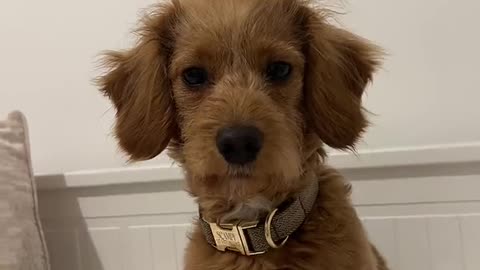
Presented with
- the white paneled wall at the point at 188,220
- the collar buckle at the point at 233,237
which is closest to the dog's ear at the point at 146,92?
the collar buckle at the point at 233,237

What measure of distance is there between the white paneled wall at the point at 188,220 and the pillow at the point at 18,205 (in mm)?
134

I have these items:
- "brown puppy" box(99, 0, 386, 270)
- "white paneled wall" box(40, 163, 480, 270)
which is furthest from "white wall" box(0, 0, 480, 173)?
"brown puppy" box(99, 0, 386, 270)

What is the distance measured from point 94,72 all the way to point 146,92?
68 centimetres

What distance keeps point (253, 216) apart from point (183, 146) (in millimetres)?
160

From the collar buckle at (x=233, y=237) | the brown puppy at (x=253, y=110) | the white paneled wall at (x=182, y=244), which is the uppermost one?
the brown puppy at (x=253, y=110)

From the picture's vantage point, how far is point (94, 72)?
1805mm

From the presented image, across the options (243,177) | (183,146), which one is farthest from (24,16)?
(243,177)

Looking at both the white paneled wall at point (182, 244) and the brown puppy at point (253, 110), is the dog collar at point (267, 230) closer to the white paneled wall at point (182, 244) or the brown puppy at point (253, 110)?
the brown puppy at point (253, 110)

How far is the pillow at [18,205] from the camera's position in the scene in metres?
1.67

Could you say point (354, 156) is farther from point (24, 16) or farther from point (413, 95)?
point (24, 16)

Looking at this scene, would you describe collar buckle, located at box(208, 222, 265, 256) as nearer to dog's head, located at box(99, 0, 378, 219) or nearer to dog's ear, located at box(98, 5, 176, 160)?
dog's head, located at box(99, 0, 378, 219)

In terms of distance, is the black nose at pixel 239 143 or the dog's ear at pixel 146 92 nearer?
the black nose at pixel 239 143

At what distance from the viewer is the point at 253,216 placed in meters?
1.17

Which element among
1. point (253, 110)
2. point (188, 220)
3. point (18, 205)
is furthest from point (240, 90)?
point (18, 205)
